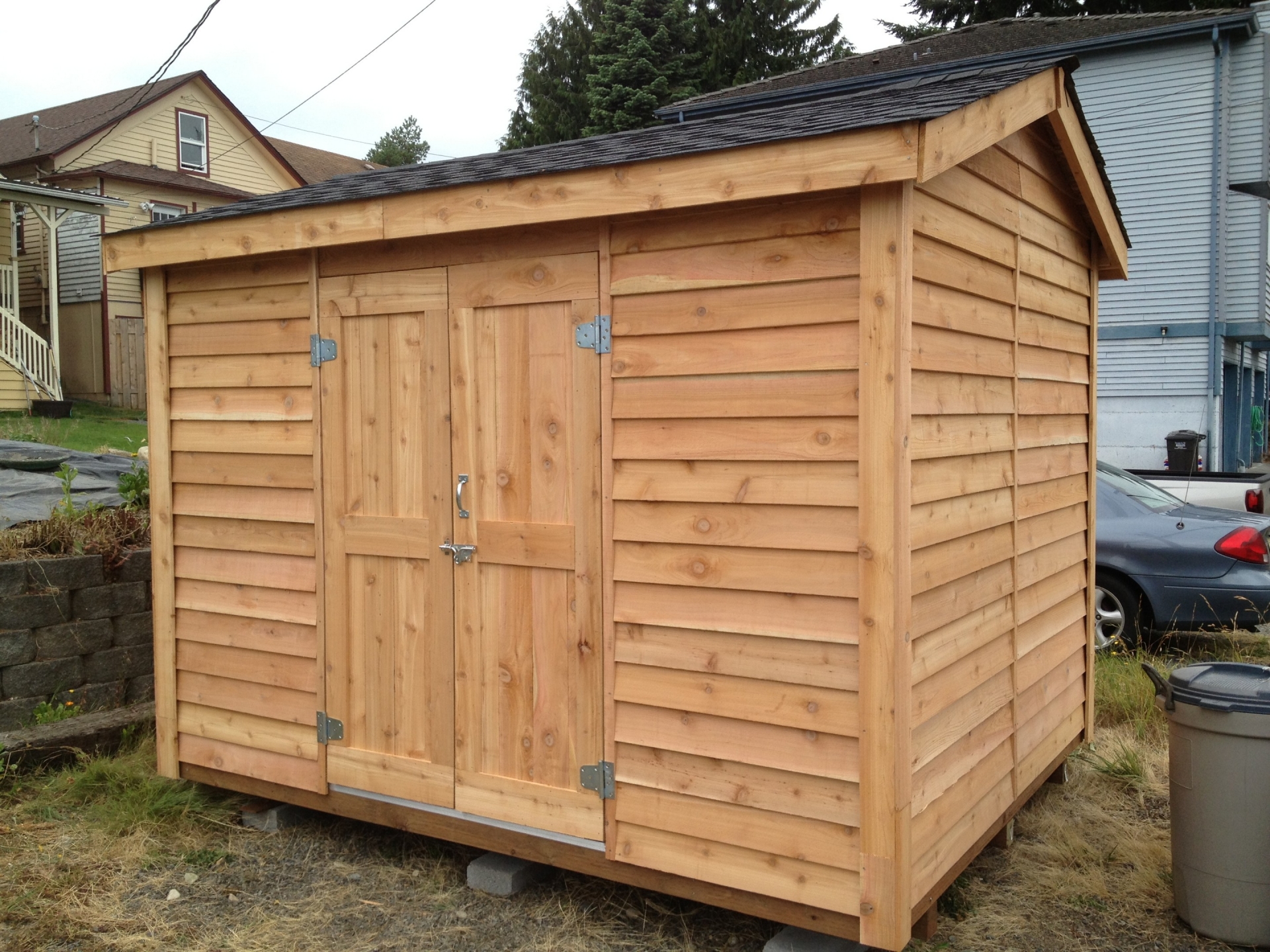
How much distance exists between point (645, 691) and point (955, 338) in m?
1.62

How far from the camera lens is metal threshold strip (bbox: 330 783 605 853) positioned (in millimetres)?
3992

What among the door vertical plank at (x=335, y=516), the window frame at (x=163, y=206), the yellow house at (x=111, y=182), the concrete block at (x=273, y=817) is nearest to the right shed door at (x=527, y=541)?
the door vertical plank at (x=335, y=516)

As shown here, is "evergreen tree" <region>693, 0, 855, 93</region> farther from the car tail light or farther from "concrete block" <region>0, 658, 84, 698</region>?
"concrete block" <region>0, 658, 84, 698</region>

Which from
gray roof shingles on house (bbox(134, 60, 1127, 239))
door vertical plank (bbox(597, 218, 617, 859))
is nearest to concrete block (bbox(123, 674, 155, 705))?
gray roof shingles on house (bbox(134, 60, 1127, 239))

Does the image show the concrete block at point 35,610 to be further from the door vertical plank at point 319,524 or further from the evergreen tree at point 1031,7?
the evergreen tree at point 1031,7

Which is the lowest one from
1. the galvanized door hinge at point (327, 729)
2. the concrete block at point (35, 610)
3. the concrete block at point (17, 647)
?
the galvanized door hinge at point (327, 729)

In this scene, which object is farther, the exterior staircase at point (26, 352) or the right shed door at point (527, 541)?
the exterior staircase at point (26, 352)

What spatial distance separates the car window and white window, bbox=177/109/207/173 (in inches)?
884

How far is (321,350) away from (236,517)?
0.90 m

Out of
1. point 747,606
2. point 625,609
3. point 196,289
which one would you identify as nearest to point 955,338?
point 747,606

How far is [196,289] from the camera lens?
16.3ft

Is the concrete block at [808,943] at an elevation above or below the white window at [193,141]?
below

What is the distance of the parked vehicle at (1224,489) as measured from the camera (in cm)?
833

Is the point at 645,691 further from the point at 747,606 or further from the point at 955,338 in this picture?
the point at 955,338
